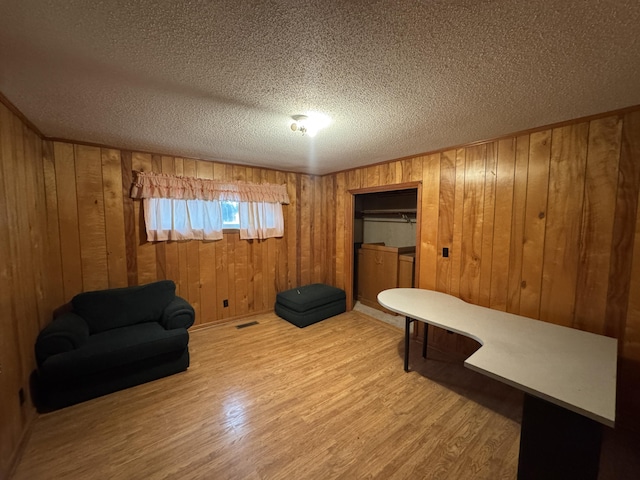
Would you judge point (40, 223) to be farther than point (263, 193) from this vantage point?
No

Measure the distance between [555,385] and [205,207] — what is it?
3591 millimetres

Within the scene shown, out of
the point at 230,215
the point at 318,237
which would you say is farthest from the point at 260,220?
the point at 318,237

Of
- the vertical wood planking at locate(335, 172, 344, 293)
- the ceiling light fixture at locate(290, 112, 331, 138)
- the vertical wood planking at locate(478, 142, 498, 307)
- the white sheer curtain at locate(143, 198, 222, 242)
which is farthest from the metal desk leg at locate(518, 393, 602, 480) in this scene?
the white sheer curtain at locate(143, 198, 222, 242)

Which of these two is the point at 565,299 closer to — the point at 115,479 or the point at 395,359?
the point at 395,359

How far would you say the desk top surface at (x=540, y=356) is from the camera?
1.19 meters

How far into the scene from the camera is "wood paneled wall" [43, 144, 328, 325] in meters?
2.61

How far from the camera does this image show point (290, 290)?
397 cm

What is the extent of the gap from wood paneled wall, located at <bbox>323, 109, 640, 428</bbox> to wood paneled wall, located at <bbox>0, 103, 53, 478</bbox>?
3518mm

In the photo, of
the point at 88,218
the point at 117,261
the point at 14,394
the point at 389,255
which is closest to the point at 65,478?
the point at 14,394

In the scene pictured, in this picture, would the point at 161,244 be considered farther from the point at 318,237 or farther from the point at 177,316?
the point at 318,237

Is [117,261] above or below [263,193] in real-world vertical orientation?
below

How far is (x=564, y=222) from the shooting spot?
206 centimetres

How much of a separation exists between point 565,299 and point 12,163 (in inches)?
168

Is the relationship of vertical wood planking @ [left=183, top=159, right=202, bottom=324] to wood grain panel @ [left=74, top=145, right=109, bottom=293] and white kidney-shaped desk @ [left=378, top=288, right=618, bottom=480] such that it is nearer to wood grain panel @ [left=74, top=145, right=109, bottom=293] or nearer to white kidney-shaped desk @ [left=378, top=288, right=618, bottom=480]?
wood grain panel @ [left=74, top=145, right=109, bottom=293]
